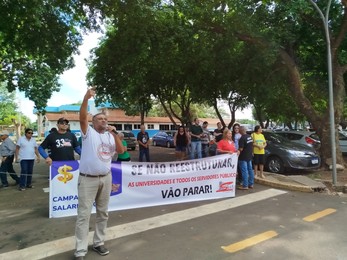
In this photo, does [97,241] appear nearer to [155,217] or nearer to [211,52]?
[155,217]

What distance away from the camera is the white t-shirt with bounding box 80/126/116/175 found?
13.5ft

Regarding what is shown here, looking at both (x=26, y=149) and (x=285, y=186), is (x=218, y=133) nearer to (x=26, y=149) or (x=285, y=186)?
(x=285, y=186)

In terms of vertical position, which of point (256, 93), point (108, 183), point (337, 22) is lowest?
point (108, 183)

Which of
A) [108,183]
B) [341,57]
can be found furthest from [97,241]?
[341,57]

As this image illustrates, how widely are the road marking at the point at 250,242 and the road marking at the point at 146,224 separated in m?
1.34

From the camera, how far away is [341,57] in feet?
38.5

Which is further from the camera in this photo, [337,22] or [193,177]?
[337,22]

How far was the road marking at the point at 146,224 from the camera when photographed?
4398 mm

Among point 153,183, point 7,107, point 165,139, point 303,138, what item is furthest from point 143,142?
point 7,107

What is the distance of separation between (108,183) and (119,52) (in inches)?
354

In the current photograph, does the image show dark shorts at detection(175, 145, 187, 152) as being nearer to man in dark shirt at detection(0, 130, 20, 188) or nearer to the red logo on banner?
the red logo on banner

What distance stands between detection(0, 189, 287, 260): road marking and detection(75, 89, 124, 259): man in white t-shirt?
0.54 meters

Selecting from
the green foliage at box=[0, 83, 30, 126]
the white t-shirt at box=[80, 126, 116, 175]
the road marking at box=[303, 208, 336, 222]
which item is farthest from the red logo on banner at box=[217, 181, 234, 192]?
the green foliage at box=[0, 83, 30, 126]

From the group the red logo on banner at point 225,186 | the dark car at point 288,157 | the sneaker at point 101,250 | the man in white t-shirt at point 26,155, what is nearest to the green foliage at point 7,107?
the man in white t-shirt at point 26,155
